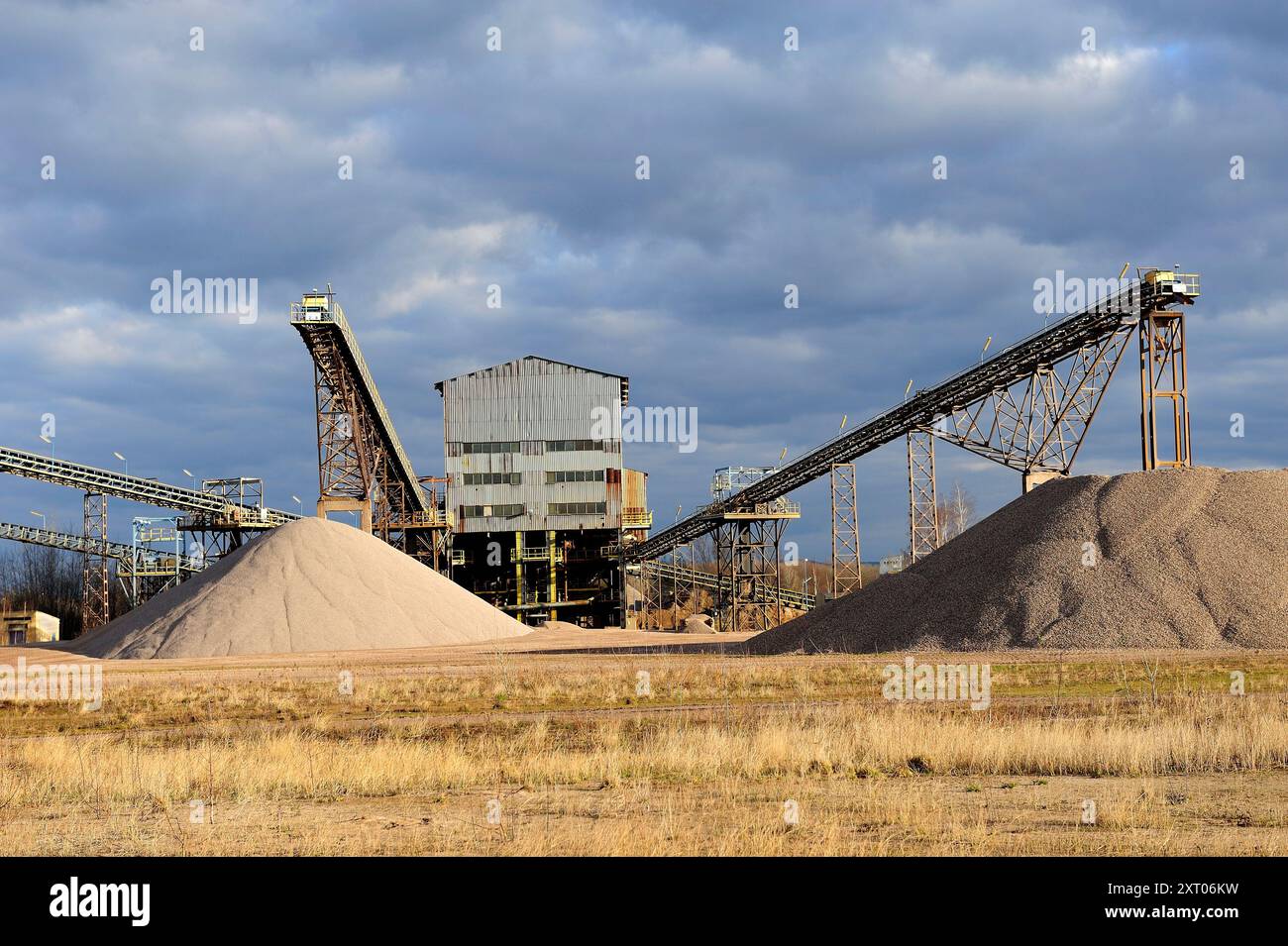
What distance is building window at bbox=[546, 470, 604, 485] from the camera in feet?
184

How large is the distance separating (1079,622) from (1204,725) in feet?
48.5

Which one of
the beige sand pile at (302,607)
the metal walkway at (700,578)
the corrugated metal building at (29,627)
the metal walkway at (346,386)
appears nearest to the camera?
the beige sand pile at (302,607)

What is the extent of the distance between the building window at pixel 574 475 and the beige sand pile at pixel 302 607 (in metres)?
12.3

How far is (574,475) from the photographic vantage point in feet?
184

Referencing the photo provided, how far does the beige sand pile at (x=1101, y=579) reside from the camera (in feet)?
87.7

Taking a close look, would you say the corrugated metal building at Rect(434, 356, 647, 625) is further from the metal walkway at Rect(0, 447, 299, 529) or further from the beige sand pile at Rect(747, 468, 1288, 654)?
the beige sand pile at Rect(747, 468, 1288, 654)

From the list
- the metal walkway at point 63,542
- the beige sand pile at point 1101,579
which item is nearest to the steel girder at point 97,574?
the metal walkway at point 63,542

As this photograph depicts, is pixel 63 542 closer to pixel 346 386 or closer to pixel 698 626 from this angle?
pixel 346 386

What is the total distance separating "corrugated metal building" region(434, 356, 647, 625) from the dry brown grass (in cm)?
3592

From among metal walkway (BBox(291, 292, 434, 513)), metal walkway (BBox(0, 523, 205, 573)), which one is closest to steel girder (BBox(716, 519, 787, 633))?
metal walkway (BBox(291, 292, 434, 513))

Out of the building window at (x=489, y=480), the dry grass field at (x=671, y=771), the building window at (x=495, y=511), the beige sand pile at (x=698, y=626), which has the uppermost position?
the building window at (x=489, y=480)

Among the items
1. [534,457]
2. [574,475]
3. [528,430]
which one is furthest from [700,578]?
[528,430]

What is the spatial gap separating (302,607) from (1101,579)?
25.1m

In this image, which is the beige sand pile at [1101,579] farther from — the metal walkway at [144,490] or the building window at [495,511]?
the metal walkway at [144,490]
